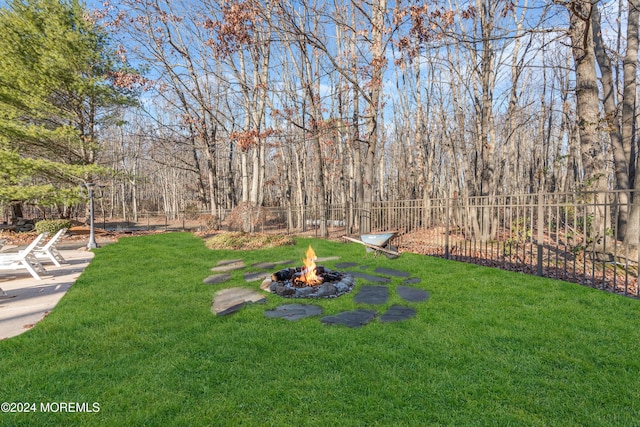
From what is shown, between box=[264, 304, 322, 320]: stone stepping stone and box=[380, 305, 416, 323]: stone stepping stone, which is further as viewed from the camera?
box=[264, 304, 322, 320]: stone stepping stone

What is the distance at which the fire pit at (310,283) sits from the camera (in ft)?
17.7

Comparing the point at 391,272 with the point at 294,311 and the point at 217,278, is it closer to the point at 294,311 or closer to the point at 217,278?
the point at 294,311

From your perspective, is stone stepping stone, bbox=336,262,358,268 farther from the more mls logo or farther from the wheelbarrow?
the more mls logo

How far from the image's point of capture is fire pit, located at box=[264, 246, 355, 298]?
5.39 metres

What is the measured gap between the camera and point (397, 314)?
4438mm

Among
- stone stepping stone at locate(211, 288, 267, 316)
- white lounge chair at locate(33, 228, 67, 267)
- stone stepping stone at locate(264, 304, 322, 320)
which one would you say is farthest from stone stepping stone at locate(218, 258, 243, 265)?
white lounge chair at locate(33, 228, 67, 267)

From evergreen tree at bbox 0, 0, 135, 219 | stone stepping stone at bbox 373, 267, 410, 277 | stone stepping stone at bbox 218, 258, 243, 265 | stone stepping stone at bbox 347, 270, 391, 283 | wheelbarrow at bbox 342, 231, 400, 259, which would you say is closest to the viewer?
stone stepping stone at bbox 347, 270, 391, 283

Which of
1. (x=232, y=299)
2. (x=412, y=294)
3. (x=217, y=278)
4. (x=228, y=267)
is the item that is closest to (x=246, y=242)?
(x=228, y=267)

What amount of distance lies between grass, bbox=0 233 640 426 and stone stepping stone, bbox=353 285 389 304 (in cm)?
21

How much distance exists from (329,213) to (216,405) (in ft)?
39.9

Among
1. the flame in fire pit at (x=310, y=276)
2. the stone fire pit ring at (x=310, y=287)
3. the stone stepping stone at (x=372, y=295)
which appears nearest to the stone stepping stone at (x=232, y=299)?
the stone fire pit ring at (x=310, y=287)

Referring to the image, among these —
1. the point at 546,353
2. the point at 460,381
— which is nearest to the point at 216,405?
the point at 460,381

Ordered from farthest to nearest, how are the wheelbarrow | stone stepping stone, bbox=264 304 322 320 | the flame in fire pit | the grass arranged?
the wheelbarrow, the flame in fire pit, stone stepping stone, bbox=264 304 322 320, the grass

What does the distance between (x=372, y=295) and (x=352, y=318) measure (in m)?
1.07
